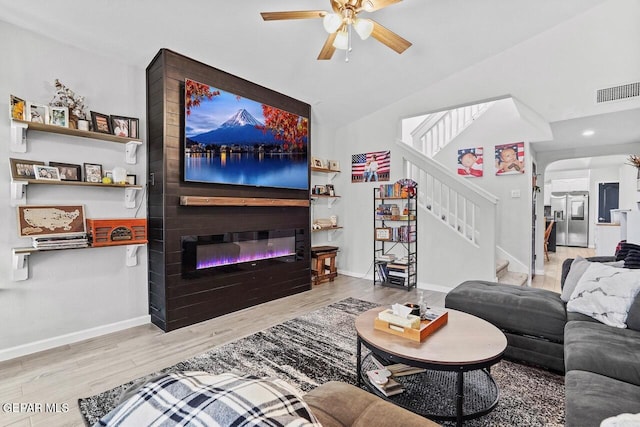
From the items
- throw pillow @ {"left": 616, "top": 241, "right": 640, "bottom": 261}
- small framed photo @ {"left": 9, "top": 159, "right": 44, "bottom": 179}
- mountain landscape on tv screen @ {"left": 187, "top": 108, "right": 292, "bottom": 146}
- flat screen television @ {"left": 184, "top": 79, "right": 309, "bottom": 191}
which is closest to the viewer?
small framed photo @ {"left": 9, "top": 159, "right": 44, "bottom": 179}

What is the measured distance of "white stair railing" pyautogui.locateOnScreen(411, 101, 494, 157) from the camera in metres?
5.52

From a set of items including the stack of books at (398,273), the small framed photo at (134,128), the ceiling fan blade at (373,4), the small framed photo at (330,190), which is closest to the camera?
the ceiling fan blade at (373,4)

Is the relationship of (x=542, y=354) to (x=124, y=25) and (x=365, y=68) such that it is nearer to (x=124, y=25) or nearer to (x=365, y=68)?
(x=365, y=68)

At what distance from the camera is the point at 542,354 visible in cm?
222

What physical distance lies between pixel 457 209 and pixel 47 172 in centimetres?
467

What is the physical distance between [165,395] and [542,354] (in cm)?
256

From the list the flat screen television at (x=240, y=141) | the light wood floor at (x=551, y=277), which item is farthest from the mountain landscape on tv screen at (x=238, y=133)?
the light wood floor at (x=551, y=277)

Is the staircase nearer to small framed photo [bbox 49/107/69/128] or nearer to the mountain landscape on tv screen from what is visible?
the mountain landscape on tv screen

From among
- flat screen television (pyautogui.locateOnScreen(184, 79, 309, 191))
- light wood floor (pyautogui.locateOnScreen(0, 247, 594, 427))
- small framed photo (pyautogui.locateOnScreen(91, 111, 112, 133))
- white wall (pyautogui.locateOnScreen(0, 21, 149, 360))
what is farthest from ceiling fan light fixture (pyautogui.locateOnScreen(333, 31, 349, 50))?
light wood floor (pyautogui.locateOnScreen(0, 247, 594, 427))

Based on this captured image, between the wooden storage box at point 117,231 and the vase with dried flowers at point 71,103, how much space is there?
2.75 feet

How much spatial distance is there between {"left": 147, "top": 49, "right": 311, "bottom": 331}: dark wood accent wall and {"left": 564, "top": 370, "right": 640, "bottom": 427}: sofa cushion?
2986 millimetres

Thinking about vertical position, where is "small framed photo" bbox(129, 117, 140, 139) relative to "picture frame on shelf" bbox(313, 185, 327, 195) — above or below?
above

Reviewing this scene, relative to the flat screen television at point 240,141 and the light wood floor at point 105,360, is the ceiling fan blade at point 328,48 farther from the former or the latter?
the light wood floor at point 105,360

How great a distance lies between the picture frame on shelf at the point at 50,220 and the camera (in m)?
2.45
